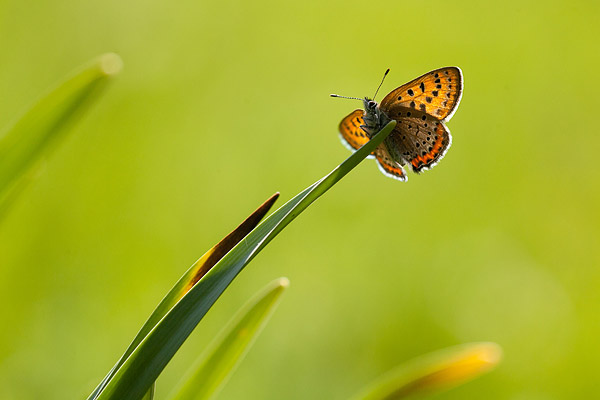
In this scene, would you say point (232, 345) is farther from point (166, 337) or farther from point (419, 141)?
point (419, 141)

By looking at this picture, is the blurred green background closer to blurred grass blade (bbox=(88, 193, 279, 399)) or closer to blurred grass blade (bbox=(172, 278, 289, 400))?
blurred grass blade (bbox=(172, 278, 289, 400))

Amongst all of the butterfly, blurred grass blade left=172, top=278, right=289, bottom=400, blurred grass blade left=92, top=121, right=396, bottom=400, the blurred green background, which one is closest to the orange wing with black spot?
the butterfly

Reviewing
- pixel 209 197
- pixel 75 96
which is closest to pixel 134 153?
pixel 209 197

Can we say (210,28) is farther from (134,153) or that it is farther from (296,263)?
(296,263)

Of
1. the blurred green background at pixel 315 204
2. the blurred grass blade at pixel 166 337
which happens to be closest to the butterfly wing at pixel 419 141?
the blurred grass blade at pixel 166 337

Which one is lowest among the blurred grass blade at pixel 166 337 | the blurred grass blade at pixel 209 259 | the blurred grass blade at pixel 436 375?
the blurred grass blade at pixel 166 337

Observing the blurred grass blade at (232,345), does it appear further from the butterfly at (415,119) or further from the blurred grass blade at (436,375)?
the butterfly at (415,119)
